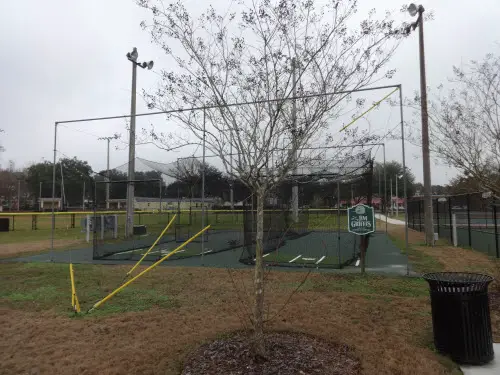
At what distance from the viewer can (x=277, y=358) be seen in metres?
4.11

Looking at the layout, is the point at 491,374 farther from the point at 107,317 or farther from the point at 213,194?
the point at 213,194

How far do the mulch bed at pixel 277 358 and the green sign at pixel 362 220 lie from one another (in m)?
4.23

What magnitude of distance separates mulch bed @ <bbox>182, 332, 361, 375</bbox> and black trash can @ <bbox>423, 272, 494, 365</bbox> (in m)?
1.07

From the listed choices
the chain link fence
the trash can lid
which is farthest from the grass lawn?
the chain link fence

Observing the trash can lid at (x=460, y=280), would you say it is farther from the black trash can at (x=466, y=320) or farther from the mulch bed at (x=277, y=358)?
the mulch bed at (x=277, y=358)

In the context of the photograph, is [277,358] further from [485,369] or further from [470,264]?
[470,264]

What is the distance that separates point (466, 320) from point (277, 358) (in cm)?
201

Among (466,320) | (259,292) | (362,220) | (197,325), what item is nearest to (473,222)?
(362,220)

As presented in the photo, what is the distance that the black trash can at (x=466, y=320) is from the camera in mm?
4109

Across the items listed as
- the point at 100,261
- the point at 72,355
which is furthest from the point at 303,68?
the point at 100,261

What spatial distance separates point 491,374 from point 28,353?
4976 mm

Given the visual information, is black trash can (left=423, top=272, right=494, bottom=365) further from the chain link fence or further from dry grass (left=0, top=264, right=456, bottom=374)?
the chain link fence

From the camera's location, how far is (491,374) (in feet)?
12.8

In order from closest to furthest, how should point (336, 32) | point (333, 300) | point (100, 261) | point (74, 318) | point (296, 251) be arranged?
point (336, 32), point (74, 318), point (333, 300), point (100, 261), point (296, 251)
